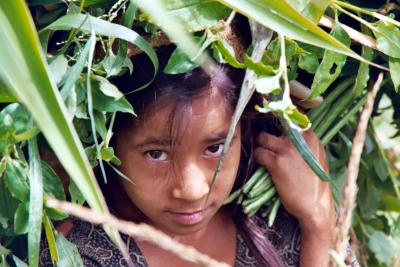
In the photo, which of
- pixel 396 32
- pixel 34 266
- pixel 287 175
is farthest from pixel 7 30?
pixel 287 175

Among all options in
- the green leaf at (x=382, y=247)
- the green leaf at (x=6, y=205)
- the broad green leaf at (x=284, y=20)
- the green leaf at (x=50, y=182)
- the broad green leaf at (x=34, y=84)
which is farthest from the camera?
the green leaf at (x=382, y=247)

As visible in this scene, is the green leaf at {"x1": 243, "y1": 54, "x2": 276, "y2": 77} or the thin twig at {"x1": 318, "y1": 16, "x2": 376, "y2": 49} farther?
the thin twig at {"x1": 318, "y1": 16, "x2": 376, "y2": 49}

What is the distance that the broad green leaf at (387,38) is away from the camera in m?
1.06

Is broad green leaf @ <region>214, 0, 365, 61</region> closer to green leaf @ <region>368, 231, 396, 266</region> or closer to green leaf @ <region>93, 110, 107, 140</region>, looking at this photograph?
green leaf @ <region>93, 110, 107, 140</region>

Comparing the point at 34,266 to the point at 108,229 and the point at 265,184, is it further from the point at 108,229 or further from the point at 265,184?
the point at 265,184

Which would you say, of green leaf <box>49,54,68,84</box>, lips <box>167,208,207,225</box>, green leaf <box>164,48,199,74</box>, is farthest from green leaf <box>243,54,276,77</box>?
lips <box>167,208,207,225</box>

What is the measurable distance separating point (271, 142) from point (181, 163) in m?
0.24

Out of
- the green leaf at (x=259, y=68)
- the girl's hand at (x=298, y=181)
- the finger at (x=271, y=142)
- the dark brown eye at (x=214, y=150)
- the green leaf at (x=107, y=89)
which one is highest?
the green leaf at (x=259, y=68)

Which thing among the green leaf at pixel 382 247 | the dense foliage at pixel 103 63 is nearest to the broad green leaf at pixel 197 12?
the dense foliage at pixel 103 63

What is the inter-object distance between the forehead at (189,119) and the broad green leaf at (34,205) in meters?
0.23

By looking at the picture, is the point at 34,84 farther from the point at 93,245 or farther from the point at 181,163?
the point at 93,245

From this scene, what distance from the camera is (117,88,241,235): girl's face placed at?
1108 millimetres

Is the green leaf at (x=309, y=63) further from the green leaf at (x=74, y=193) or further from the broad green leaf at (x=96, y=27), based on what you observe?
the green leaf at (x=74, y=193)

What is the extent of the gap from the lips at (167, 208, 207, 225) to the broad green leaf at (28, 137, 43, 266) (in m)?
0.28
